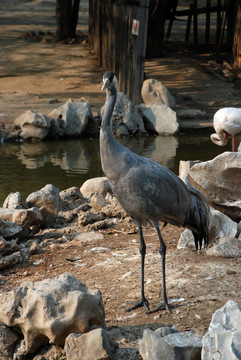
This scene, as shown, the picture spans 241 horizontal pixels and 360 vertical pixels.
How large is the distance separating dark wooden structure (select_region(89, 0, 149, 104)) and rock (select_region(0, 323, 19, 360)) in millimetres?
9244

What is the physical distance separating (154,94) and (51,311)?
9469mm

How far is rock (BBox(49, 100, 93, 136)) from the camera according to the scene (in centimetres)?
1213

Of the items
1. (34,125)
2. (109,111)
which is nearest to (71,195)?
(109,111)

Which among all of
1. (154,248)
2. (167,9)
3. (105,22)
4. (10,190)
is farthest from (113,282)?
(167,9)

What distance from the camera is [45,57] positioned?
18109 millimetres

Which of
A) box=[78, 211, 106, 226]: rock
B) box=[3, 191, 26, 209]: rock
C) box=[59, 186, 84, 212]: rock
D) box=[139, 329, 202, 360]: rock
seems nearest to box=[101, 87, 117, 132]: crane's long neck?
box=[139, 329, 202, 360]: rock

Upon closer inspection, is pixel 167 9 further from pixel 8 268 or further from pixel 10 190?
pixel 8 268

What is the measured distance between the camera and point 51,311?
446 centimetres

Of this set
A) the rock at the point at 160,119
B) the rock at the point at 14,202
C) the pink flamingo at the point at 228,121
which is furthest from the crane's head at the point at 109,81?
the rock at the point at 160,119

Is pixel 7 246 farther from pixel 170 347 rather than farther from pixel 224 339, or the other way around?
pixel 224 339

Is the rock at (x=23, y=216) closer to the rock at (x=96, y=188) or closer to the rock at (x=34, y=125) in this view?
the rock at (x=96, y=188)

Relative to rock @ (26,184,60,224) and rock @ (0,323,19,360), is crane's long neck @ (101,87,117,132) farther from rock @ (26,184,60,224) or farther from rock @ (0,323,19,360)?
rock @ (26,184,60,224)

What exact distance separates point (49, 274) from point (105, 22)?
11.2 m

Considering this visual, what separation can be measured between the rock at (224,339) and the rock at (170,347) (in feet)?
0.65
